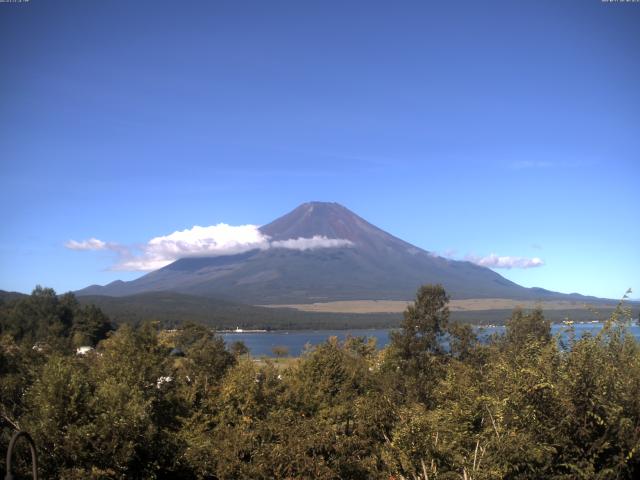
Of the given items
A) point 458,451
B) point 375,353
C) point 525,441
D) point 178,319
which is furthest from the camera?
point 178,319

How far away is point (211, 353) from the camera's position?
124ft

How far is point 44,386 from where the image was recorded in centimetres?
1598

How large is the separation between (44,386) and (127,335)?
49.1 feet

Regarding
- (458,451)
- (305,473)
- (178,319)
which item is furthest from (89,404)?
(178,319)

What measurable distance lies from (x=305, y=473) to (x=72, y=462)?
6.08 metres

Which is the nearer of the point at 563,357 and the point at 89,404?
the point at 563,357

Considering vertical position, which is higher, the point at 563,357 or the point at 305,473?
the point at 563,357

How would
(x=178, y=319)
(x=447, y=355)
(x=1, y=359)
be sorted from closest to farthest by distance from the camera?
(x=1, y=359), (x=447, y=355), (x=178, y=319)

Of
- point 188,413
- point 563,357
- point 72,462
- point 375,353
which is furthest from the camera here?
point 375,353

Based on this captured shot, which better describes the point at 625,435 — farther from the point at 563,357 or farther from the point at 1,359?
the point at 1,359

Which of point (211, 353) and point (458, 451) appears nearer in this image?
point (458, 451)

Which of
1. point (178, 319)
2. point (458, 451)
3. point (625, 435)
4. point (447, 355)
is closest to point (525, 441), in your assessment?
point (625, 435)

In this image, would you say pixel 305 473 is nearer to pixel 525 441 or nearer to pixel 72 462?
pixel 525 441

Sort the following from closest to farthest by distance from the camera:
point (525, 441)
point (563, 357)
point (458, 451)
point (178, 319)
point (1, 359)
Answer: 1. point (525, 441)
2. point (563, 357)
3. point (458, 451)
4. point (1, 359)
5. point (178, 319)
